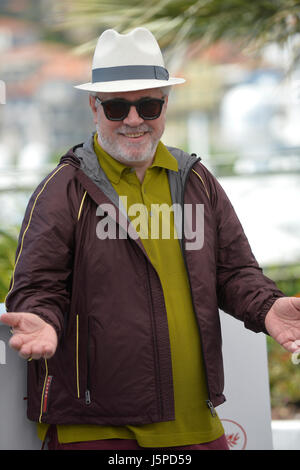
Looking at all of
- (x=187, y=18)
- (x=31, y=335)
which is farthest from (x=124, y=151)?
(x=187, y=18)

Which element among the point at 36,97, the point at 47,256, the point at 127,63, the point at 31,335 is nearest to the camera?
the point at 31,335

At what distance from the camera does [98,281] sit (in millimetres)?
2465

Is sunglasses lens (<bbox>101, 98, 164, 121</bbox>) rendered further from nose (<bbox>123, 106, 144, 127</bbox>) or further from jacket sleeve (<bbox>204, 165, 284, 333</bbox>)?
jacket sleeve (<bbox>204, 165, 284, 333</bbox>)

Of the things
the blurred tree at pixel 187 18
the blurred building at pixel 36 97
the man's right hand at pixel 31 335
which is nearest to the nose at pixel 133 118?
the man's right hand at pixel 31 335

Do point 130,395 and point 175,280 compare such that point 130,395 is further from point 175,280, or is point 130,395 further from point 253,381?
point 253,381

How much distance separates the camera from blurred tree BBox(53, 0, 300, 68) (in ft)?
17.1

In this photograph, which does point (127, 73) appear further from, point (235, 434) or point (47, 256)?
point (235, 434)

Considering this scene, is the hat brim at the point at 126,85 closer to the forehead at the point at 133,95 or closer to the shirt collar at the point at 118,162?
the forehead at the point at 133,95

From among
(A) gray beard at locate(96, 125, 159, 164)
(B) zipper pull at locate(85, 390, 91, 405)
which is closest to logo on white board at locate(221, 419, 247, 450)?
(B) zipper pull at locate(85, 390, 91, 405)

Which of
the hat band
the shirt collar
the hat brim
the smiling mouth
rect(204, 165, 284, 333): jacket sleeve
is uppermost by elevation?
the hat band

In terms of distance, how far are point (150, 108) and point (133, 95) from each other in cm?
7

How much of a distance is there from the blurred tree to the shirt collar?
2519 millimetres

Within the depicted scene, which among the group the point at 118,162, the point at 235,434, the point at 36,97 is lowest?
the point at 235,434

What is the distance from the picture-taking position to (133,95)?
103 inches
